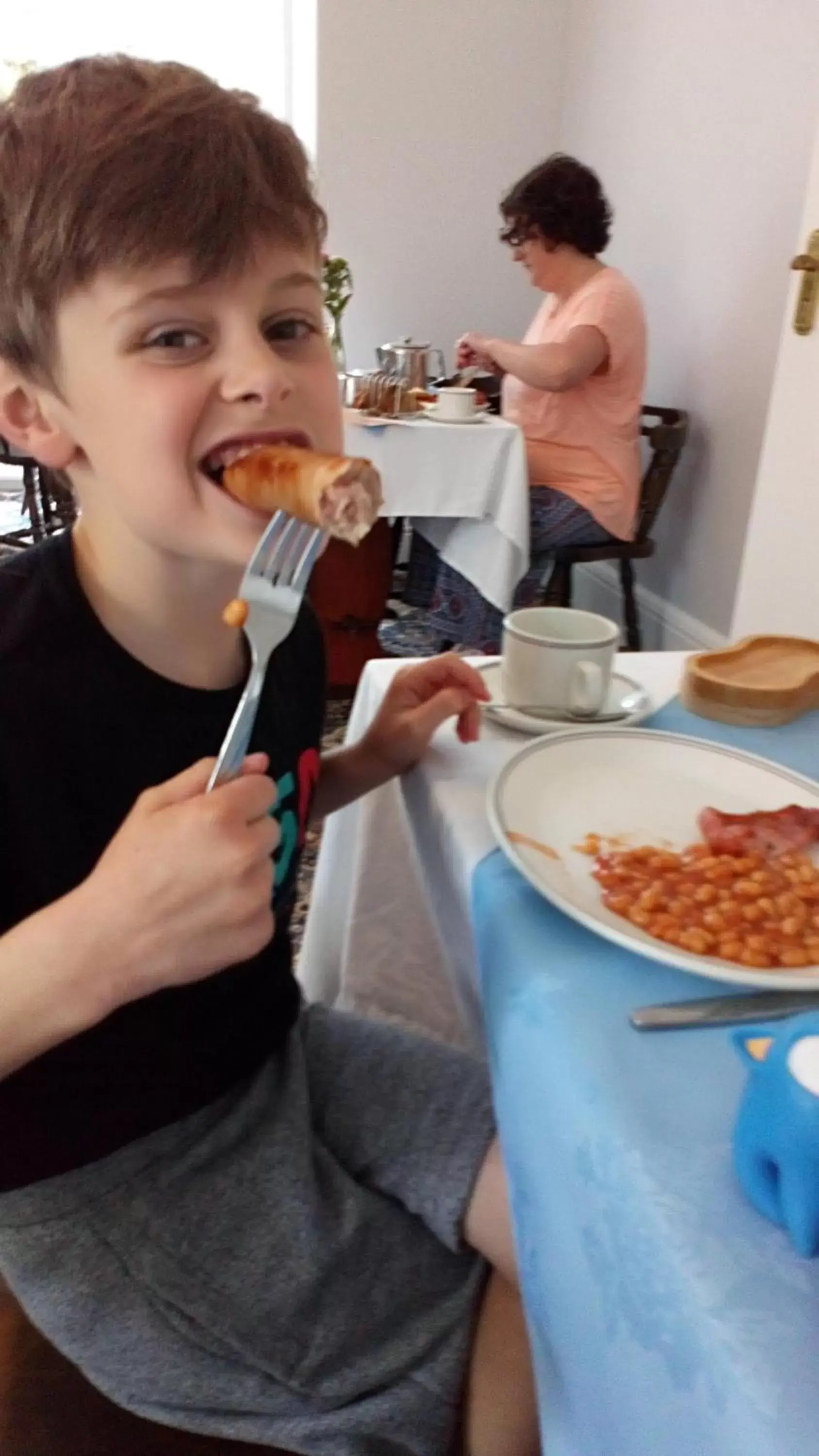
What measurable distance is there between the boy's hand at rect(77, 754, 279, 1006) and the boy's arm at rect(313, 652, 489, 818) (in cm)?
30

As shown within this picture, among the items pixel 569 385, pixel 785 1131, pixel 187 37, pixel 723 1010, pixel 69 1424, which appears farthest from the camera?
pixel 187 37

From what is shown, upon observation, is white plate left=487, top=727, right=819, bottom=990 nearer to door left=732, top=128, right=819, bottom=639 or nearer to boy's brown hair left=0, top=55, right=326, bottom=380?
boy's brown hair left=0, top=55, right=326, bottom=380

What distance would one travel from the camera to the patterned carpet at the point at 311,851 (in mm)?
1800

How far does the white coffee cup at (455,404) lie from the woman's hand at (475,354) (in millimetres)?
260

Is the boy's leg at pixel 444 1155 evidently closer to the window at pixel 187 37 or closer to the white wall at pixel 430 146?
the white wall at pixel 430 146

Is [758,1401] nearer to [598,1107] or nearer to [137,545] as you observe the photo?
[598,1107]

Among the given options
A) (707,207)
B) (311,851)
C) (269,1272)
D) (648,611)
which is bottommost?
(311,851)

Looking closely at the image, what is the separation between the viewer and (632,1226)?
0.41m

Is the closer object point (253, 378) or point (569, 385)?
point (253, 378)

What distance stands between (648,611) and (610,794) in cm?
279

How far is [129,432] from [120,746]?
0.68 feet

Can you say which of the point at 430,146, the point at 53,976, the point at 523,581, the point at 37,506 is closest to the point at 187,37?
the point at 430,146

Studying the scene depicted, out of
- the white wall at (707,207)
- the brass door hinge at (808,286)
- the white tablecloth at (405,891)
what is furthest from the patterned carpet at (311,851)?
the white wall at (707,207)

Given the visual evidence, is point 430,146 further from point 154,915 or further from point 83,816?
point 154,915
